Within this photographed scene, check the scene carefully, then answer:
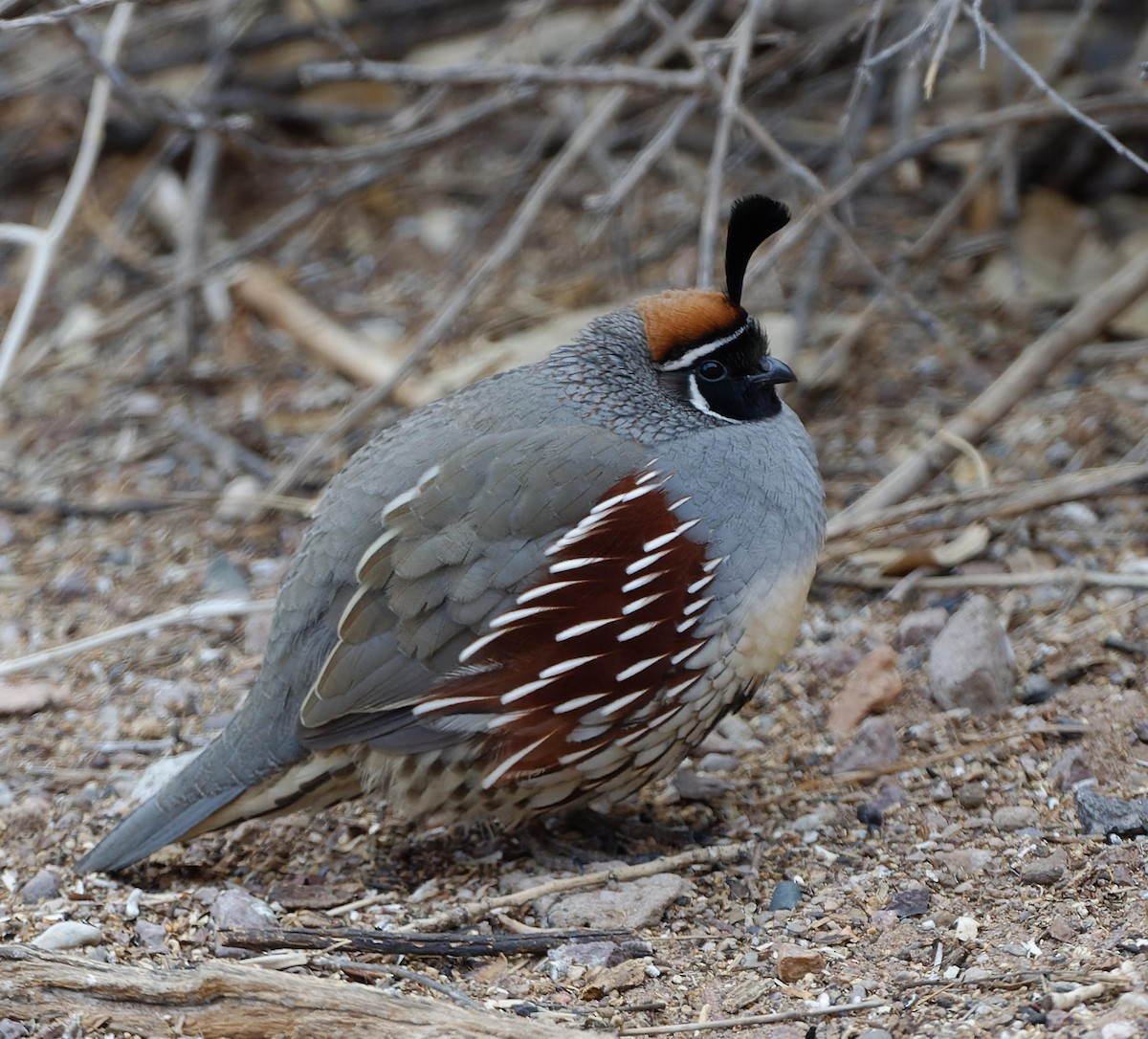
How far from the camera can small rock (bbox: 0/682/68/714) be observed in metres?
5.29

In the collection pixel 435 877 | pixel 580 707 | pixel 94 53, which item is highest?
pixel 94 53

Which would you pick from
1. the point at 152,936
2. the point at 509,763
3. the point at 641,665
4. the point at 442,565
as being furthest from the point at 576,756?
the point at 152,936

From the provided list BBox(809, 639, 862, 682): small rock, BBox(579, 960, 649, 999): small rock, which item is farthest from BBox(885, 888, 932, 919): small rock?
BBox(809, 639, 862, 682): small rock

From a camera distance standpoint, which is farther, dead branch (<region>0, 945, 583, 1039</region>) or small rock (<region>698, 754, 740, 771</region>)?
small rock (<region>698, 754, 740, 771</region>)

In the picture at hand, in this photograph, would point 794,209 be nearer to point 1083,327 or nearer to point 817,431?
point 817,431

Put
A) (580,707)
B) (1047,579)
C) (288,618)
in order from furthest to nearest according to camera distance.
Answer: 1. (1047,579)
2. (288,618)
3. (580,707)

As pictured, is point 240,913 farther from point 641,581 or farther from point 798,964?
point 798,964

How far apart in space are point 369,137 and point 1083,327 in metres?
4.50

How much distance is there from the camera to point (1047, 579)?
5391 mm

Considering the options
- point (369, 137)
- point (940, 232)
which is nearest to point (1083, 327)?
point (940, 232)

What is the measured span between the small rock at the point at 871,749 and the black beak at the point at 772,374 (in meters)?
1.16

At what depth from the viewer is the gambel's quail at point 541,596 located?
4.15m

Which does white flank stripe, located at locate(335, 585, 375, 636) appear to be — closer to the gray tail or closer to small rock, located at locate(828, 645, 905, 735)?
the gray tail

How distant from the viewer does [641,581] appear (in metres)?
4.12
